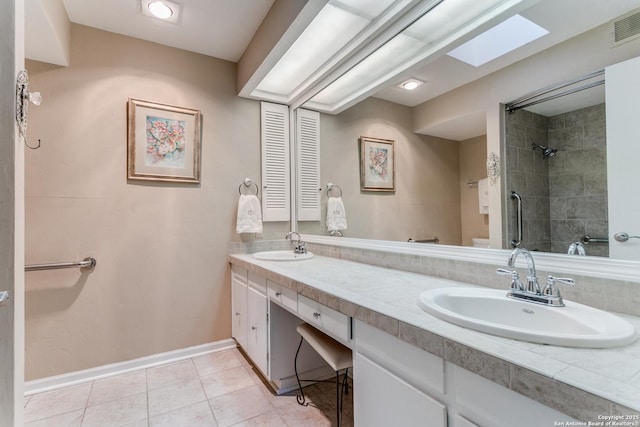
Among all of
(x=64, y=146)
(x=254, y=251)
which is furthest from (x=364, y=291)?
(x=64, y=146)

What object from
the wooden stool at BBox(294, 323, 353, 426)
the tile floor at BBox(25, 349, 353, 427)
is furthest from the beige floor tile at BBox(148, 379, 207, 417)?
the wooden stool at BBox(294, 323, 353, 426)

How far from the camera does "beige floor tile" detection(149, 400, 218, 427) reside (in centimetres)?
163

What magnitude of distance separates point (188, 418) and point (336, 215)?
5.23 ft

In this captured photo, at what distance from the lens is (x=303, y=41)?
6.69 feet

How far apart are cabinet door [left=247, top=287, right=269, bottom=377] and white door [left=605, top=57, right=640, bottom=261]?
1.70 meters

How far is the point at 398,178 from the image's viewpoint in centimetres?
183

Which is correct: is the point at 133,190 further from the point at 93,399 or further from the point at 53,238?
the point at 93,399

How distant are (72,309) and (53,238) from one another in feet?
1.67

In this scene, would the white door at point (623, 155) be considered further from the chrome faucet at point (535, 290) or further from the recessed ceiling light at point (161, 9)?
the recessed ceiling light at point (161, 9)

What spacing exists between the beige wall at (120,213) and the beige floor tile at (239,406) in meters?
0.74

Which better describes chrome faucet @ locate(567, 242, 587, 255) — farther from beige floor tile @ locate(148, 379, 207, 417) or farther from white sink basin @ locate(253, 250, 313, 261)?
beige floor tile @ locate(148, 379, 207, 417)

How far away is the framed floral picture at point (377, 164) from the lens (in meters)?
1.88

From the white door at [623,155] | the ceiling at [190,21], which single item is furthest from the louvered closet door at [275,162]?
the white door at [623,155]

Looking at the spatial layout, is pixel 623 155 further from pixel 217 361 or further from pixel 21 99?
pixel 217 361
